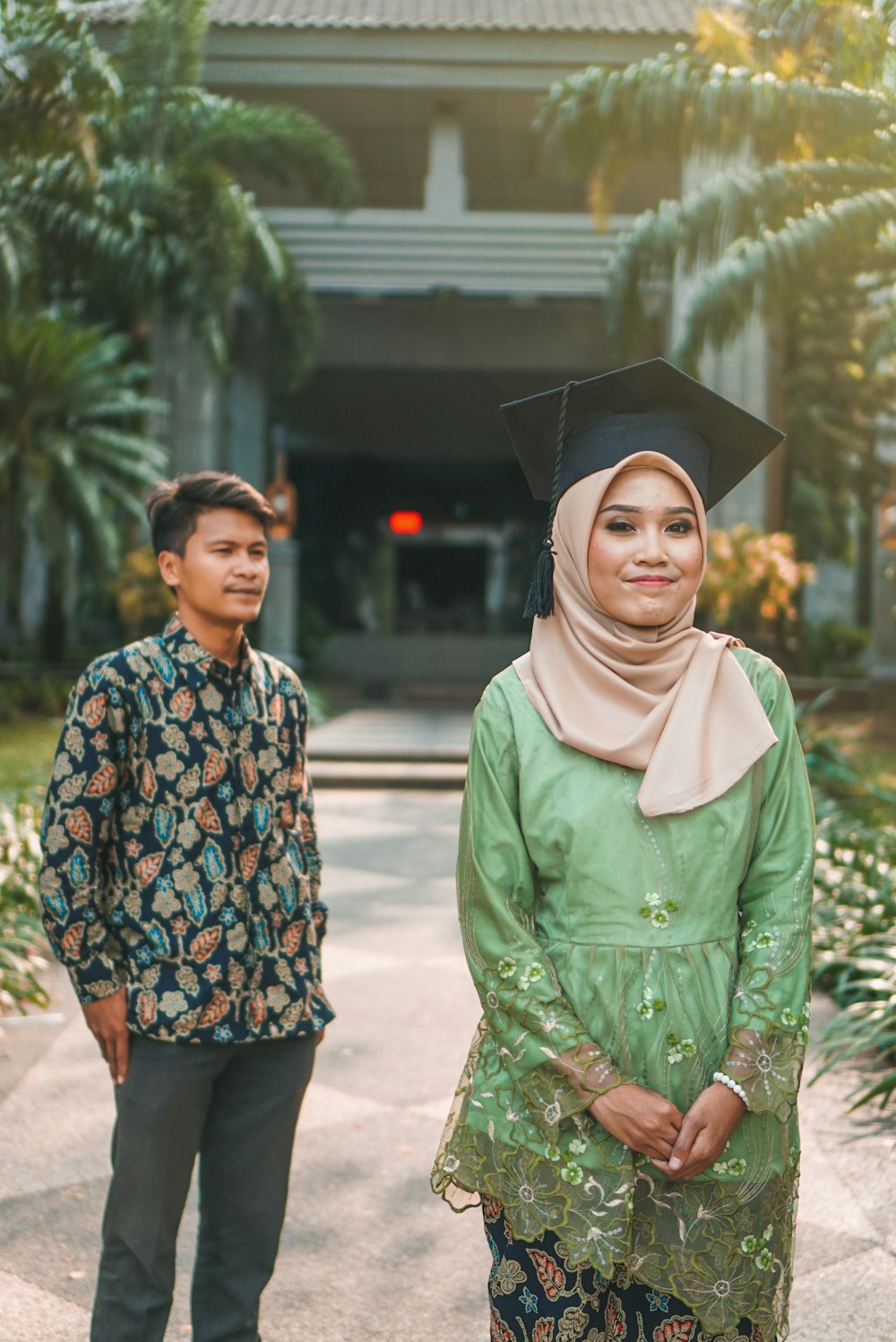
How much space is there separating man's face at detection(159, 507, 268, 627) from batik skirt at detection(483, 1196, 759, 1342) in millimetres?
1213

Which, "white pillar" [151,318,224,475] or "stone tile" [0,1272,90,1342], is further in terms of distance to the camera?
"white pillar" [151,318,224,475]

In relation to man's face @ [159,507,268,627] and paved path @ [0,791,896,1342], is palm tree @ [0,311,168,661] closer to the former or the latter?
paved path @ [0,791,896,1342]

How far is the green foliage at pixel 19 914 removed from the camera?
5383mm

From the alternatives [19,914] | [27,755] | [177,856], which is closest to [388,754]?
[27,755]

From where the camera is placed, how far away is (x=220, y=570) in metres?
2.57

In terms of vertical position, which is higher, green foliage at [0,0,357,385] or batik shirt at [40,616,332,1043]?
green foliage at [0,0,357,385]

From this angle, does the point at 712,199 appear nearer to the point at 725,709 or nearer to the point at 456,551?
the point at 725,709

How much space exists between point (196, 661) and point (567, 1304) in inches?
52.3

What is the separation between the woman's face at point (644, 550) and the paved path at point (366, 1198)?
191 centimetres

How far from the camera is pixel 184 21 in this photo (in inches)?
635

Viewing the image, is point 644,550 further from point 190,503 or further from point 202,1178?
point 202,1178

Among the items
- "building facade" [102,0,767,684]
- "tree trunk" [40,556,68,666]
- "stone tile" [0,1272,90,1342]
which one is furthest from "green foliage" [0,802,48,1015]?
"tree trunk" [40,556,68,666]

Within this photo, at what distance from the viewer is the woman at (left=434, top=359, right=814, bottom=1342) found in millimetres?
1918

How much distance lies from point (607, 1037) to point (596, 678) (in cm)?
55
